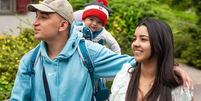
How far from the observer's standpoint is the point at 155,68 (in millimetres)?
2336

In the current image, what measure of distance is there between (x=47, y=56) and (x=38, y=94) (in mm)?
392

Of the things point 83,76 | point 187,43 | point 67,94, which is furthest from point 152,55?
point 187,43

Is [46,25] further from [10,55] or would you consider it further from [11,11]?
[11,11]

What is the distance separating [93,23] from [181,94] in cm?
218

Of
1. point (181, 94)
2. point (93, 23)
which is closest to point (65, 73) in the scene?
point (181, 94)

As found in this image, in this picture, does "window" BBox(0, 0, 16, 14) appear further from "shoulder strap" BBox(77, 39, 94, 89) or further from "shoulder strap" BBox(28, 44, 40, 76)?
"shoulder strap" BBox(77, 39, 94, 89)

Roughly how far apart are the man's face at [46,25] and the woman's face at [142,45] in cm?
88

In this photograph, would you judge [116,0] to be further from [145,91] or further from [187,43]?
[145,91]

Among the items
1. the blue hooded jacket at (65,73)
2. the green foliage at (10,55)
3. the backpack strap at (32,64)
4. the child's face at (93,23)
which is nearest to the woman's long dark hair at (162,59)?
the blue hooded jacket at (65,73)

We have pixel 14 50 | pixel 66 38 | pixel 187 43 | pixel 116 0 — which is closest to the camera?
pixel 66 38

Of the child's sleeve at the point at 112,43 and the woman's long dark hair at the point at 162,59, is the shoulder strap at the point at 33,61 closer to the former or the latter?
the woman's long dark hair at the point at 162,59

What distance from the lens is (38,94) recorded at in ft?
8.60

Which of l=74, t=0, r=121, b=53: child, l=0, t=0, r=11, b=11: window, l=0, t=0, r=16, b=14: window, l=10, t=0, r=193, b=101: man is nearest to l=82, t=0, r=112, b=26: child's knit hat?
l=74, t=0, r=121, b=53: child

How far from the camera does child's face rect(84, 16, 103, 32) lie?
4012 millimetres
